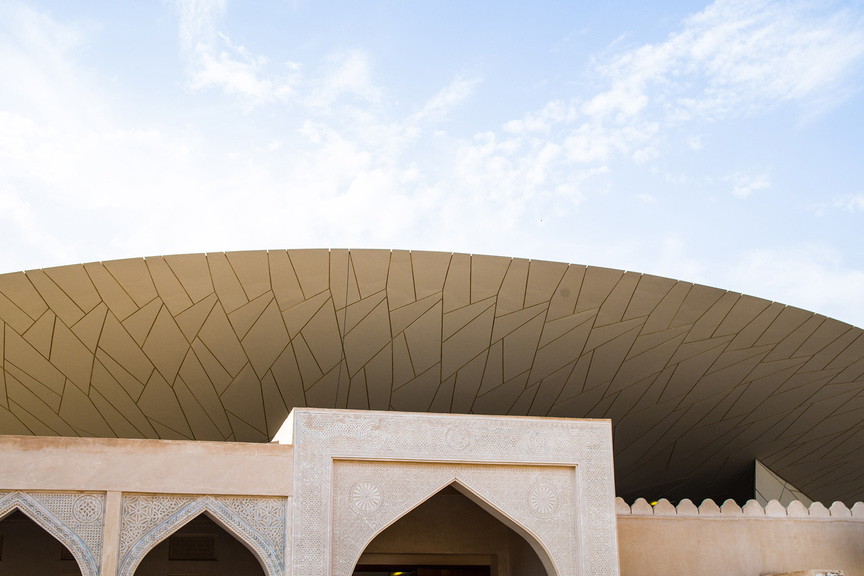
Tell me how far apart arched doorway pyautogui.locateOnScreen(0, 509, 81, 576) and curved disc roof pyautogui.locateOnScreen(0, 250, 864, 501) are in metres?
1.61

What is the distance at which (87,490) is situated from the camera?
24.3ft

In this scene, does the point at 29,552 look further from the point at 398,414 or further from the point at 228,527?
the point at 398,414

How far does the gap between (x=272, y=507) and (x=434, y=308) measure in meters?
3.88

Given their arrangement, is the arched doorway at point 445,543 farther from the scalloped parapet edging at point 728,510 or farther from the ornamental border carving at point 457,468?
the ornamental border carving at point 457,468

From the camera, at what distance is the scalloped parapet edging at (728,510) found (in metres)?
9.55

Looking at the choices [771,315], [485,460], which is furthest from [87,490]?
[771,315]

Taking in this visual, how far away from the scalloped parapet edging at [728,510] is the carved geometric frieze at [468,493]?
4.45 feet

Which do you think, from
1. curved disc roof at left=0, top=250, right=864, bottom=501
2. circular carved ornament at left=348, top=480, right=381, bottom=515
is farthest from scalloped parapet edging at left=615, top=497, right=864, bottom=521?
circular carved ornament at left=348, top=480, right=381, bottom=515

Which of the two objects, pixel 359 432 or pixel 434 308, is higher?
pixel 434 308

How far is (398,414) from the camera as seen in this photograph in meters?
8.22

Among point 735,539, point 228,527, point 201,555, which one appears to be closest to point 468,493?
point 228,527

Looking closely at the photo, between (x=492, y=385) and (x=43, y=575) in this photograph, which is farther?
(x=492, y=385)

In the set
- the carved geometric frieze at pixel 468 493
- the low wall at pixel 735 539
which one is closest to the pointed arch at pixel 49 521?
the carved geometric frieze at pixel 468 493

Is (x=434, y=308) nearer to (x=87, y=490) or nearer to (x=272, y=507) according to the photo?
(x=272, y=507)
